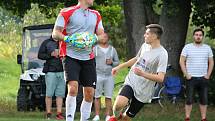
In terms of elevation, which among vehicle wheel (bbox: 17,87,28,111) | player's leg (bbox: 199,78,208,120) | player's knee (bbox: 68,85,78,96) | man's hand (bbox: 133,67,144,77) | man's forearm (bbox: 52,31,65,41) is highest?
man's forearm (bbox: 52,31,65,41)

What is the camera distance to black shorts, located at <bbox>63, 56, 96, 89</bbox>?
30.3ft

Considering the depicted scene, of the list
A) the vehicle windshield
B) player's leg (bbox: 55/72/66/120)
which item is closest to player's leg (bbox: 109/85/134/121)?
player's leg (bbox: 55/72/66/120)

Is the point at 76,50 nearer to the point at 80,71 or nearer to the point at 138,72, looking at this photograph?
the point at 80,71

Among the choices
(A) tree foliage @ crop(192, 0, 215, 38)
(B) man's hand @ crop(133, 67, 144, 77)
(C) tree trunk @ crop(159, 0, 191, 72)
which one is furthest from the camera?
(C) tree trunk @ crop(159, 0, 191, 72)

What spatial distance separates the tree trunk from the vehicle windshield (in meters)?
3.18

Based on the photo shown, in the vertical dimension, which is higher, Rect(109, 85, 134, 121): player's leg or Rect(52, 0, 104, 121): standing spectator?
Rect(52, 0, 104, 121): standing spectator

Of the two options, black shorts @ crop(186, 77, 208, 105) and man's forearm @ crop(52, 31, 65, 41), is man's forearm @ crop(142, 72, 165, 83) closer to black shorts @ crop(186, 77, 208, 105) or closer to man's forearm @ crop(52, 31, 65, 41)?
man's forearm @ crop(52, 31, 65, 41)

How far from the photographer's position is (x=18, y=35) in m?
43.0

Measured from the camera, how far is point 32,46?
1756 cm

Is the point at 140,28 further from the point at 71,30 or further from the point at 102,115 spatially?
the point at 71,30

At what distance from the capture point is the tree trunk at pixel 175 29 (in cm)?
1711

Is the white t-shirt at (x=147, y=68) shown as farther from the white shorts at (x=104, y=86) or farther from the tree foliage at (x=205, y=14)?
the tree foliage at (x=205, y=14)

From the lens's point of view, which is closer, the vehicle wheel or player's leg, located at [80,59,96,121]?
player's leg, located at [80,59,96,121]

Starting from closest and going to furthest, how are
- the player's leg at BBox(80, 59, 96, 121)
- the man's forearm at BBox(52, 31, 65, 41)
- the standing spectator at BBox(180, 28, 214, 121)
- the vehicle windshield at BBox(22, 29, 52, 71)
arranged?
the man's forearm at BBox(52, 31, 65, 41), the player's leg at BBox(80, 59, 96, 121), the standing spectator at BBox(180, 28, 214, 121), the vehicle windshield at BBox(22, 29, 52, 71)
